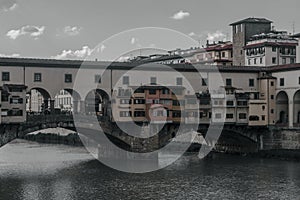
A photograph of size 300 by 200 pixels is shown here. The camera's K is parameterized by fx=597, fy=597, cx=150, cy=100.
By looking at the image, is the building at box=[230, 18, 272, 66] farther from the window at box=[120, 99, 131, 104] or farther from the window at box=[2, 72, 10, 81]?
the window at box=[2, 72, 10, 81]

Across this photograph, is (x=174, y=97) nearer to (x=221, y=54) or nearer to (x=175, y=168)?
(x=175, y=168)

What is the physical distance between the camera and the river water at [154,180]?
1422 inches

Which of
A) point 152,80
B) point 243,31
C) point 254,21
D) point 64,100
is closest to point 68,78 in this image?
point 152,80

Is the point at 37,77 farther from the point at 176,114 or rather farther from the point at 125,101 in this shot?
the point at 176,114

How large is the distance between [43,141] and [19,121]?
38195 mm

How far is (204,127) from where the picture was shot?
57.4 meters

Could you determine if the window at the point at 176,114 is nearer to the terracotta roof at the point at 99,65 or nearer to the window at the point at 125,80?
the terracotta roof at the point at 99,65

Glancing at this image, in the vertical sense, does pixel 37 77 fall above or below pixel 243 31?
below

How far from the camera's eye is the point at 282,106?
6247cm

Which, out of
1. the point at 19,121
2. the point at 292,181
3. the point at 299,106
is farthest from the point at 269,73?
the point at 19,121

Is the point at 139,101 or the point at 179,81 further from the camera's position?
the point at 179,81

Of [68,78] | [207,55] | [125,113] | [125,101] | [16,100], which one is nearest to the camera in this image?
[16,100]

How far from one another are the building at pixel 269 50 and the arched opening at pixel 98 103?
84.2 feet

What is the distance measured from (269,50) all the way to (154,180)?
42441 millimetres
